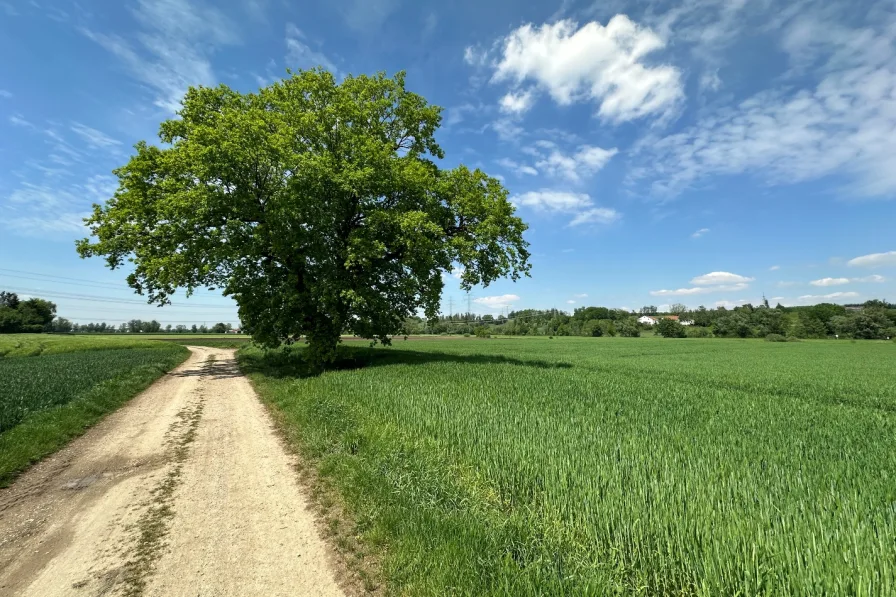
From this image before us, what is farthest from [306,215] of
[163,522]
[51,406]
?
[163,522]

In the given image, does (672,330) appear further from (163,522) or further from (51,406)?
(163,522)

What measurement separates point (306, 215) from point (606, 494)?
18.0m

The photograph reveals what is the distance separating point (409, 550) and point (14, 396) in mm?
14788

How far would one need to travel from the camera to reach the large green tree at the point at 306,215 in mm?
18516

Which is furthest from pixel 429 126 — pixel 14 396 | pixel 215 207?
pixel 14 396

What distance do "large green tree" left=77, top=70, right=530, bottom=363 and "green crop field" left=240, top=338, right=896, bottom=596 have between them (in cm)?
1037

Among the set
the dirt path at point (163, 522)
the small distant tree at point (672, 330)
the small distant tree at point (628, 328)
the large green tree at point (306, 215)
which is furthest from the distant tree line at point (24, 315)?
the small distant tree at point (672, 330)

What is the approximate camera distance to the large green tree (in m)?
18.5

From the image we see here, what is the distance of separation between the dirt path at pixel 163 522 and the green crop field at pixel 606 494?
0.81 metres

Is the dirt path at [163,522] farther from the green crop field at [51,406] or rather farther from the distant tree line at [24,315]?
the distant tree line at [24,315]

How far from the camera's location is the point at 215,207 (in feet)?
62.0

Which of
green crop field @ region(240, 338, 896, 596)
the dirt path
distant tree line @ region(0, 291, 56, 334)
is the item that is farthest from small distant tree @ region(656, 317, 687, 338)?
distant tree line @ region(0, 291, 56, 334)

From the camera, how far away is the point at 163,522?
16.7 feet

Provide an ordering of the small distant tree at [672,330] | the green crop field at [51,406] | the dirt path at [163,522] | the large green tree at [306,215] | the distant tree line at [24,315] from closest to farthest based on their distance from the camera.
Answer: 1. the dirt path at [163,522]
2. the green crop field at [51,406]
3. the large green tree at [306,215]
4. the distant tree line at [24,315]
5. the small distant tree at [672,330]
